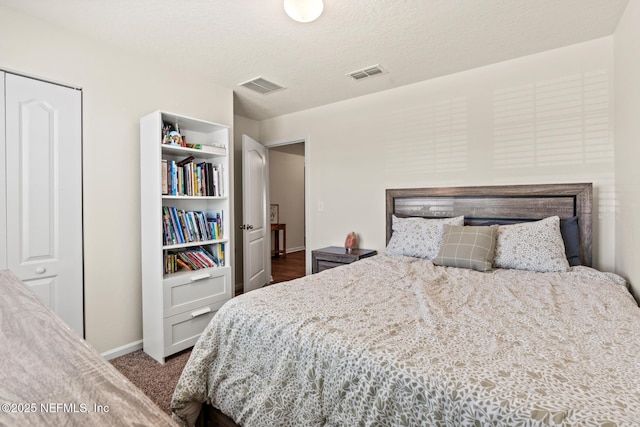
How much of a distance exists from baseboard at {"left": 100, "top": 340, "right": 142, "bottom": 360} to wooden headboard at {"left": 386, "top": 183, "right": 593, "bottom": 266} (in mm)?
2525

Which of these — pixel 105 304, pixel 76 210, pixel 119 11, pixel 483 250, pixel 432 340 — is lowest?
pixel 105 304

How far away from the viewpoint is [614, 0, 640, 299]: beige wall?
180 centimetres

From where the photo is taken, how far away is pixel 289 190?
741cm

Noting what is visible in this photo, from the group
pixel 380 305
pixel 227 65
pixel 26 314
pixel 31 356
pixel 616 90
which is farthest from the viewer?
pixel 227 65

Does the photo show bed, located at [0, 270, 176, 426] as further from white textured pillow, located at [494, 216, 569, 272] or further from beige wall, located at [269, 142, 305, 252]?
beige wall, located at [269, 142, 305, 252]

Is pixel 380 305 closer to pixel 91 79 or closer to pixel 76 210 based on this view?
pixel 76 210

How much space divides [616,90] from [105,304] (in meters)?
4.15

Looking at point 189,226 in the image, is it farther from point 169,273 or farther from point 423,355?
point 423,355

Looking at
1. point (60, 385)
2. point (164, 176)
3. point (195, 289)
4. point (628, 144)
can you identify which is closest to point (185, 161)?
point (164, 176)

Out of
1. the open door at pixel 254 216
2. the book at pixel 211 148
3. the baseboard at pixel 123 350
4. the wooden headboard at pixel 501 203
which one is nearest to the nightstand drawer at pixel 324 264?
the wooden headboard at pixel 501 203

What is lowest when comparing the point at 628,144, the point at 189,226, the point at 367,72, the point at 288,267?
the point at 288,267

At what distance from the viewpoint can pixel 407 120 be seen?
10.7ft

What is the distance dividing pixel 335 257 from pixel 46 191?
2.44 meters

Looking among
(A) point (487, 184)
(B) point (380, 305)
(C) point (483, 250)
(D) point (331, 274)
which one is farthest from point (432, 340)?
(A) point (487, 184)
